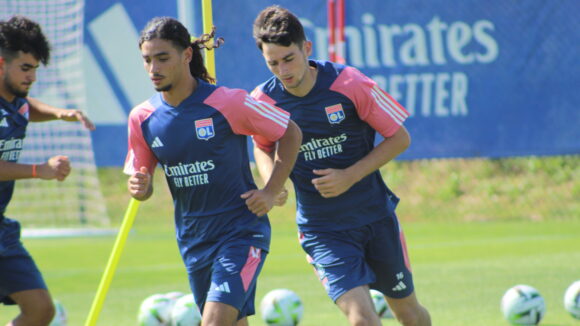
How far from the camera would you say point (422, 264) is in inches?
431

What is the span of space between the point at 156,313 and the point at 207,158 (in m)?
2.42

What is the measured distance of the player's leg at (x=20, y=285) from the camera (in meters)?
6.01

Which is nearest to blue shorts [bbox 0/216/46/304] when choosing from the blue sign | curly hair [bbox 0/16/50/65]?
curly hair [bbox 0/16/50/65]

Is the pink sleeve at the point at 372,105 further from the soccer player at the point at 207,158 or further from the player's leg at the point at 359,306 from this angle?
the player's leg at the point at 359,306

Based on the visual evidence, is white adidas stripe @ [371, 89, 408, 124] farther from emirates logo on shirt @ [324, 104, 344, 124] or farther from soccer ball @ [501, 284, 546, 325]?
soccer ball @ [501, 284, 546, 325]

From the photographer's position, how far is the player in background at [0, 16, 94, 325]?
590cm

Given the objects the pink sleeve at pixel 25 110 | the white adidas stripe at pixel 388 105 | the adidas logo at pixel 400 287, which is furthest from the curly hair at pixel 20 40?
the adidas logo at pixel 400 287

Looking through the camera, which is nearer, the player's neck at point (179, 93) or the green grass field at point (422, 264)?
the player's neck at point (179, 93)

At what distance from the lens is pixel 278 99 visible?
5.84 m

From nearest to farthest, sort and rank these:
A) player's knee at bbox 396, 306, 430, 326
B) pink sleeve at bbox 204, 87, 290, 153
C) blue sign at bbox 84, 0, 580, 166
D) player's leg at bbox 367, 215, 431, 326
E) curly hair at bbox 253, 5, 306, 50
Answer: pink sleeve at bbox 204, 87, 290, 153, curly hair at bbox 253, 5, 306, 50, player's leg at bbox 367, 215, 431, 326, player's knee at bbox 396, 306, 430, 326, blue sign at bbox 84, 0, 580, 166

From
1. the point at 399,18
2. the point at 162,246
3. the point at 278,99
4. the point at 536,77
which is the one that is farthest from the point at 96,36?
the point at 278,99

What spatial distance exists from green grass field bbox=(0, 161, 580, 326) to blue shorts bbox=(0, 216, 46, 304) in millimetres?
1788

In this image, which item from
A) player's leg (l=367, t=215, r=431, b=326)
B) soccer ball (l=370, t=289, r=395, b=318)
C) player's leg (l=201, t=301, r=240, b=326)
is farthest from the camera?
soccer ball (l=370, t=289, r=395, b=318)

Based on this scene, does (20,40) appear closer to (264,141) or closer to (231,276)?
(264,141)
